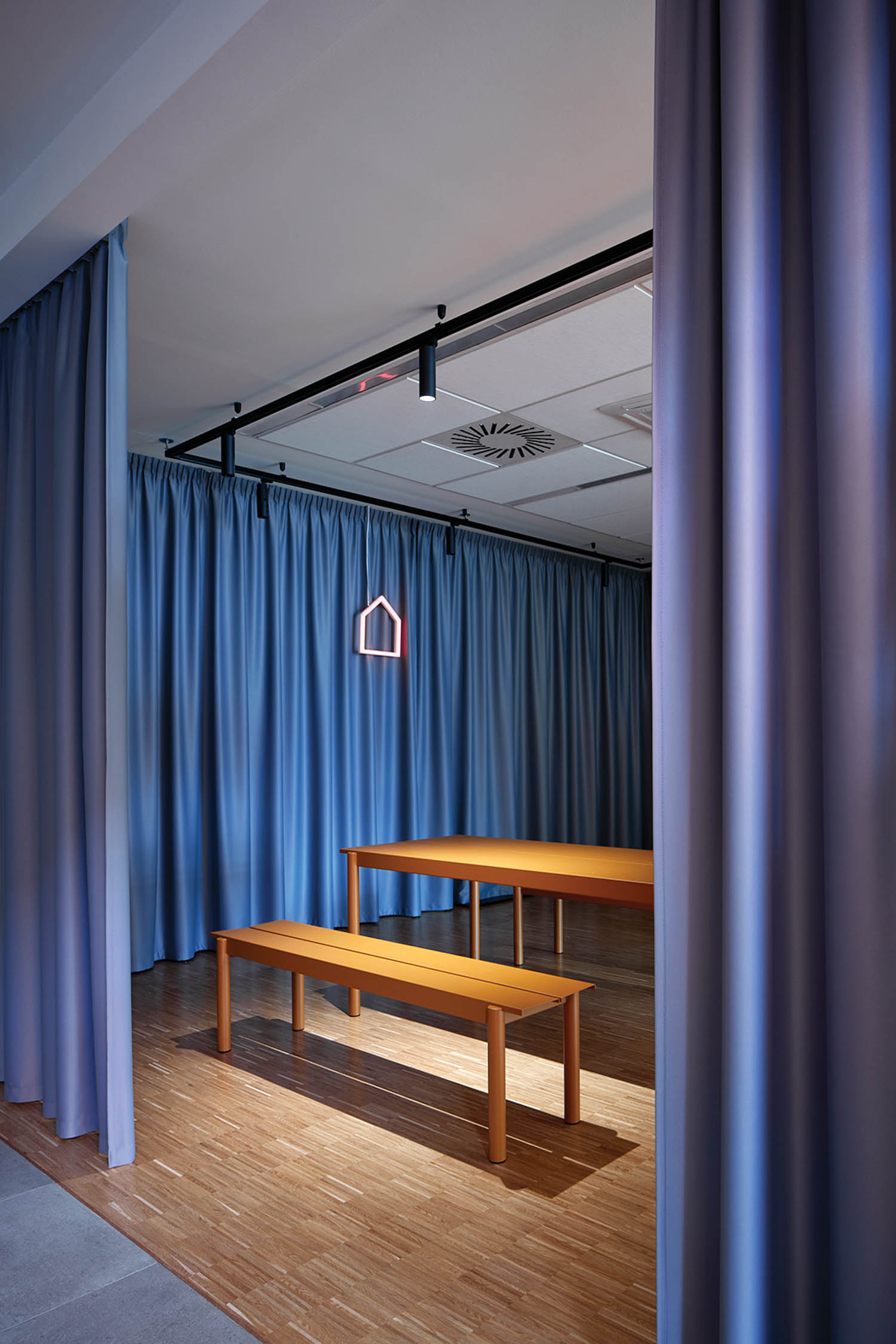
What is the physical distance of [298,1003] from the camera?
3736 mm

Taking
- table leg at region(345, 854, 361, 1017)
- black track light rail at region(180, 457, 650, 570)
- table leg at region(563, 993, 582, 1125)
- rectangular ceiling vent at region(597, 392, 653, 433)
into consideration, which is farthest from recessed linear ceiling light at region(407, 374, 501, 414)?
table leg at region(563, 993, 582, 1125)

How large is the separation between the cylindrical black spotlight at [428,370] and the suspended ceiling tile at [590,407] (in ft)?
3.09

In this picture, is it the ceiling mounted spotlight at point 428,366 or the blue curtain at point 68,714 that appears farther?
the ceiling mounted spotlight at point 428,366

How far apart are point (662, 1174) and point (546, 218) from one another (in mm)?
2538

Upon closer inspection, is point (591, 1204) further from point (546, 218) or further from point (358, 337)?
point (358, 337)

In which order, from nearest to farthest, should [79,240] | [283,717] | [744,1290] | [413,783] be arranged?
[744,1290] → [79,240] → [283,717] → [413,783]

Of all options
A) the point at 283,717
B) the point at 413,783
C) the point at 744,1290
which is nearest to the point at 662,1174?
the point at 744,1290

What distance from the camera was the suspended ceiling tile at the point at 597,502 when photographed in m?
5.41

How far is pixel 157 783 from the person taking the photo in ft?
16.3

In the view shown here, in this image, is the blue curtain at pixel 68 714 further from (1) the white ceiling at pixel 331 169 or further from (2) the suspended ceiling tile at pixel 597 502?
(2) the suspended ceiling tile at pixel 597 502

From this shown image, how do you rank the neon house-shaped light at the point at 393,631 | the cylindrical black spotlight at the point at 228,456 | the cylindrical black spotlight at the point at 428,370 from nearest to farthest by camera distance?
the cylindrical black spotlight at the point at 428,370 → the cylindrical black spotlight at the point at 228,456 → the neon house-shaped light at the point at 393,631

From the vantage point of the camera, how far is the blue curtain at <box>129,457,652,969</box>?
198 inches

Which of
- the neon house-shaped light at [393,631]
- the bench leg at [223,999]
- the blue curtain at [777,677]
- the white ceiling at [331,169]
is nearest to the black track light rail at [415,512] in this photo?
the neon house-shaped light at [393,631]

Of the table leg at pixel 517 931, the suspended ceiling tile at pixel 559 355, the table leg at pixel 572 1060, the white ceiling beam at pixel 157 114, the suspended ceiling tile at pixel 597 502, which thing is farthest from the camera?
the suspended ceiling tile at pixel 597 502
